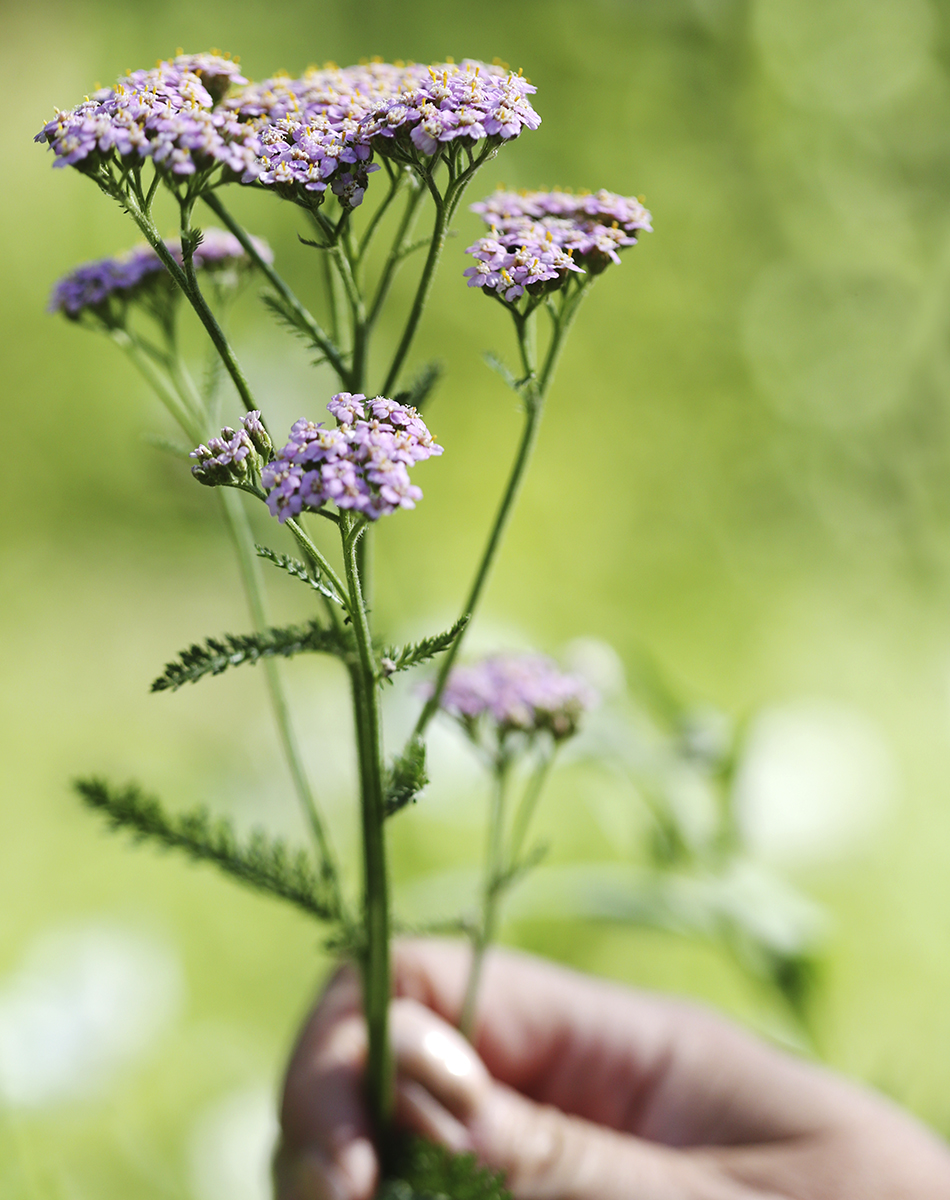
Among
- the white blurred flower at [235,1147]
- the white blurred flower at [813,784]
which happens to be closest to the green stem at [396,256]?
the white blurred flower at [813,784]

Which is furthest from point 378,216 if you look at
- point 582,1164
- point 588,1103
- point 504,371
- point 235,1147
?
point 235,1147

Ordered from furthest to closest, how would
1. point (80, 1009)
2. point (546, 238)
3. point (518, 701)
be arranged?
point (80, 1009), point (518, 701), point (546, 238)

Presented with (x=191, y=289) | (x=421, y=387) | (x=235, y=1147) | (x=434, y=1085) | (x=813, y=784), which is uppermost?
(x=813, y=784)

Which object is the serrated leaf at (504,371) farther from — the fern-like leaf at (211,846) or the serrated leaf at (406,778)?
the fern-like leaf at (211,846)

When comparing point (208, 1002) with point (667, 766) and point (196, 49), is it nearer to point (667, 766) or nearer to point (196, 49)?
point (667, 766)

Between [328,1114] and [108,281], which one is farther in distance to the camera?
[328,1114]

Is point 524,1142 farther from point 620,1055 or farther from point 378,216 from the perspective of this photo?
point 378,216

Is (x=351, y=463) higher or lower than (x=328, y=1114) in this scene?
higher
